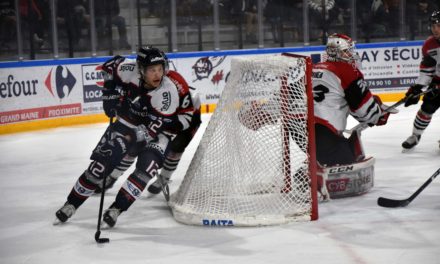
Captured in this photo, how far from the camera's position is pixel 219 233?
3844 millimetres

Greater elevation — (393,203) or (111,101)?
(111,101)

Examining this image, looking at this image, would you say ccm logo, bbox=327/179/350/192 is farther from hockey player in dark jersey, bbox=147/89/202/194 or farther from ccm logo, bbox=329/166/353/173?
hockey player in dark jersey, bbox=147/89/202/194

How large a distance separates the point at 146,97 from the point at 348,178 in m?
1.16

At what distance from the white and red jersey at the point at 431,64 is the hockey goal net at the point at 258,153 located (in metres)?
2.14

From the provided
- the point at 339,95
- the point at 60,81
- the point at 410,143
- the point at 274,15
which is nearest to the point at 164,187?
the point at 339,95

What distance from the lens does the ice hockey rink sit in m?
3.47

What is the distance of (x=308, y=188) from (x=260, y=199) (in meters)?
0.24

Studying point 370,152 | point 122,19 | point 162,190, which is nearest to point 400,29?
point 122,19

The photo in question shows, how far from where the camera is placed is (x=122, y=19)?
29.2 ft

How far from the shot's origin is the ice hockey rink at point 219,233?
11.4 ft

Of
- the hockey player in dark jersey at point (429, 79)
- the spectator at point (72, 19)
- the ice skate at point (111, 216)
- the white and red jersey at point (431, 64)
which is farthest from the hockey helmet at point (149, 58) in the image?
the spectator at point (72, 19)

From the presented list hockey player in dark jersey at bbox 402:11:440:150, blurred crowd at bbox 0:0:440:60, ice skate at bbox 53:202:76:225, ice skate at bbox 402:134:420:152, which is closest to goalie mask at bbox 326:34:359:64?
Result: hockey player in dark jersey at bbox 402:11:440:150

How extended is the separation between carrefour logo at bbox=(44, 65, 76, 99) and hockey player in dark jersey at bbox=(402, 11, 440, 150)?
135 inches

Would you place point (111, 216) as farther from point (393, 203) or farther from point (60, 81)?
point (60, 81)
